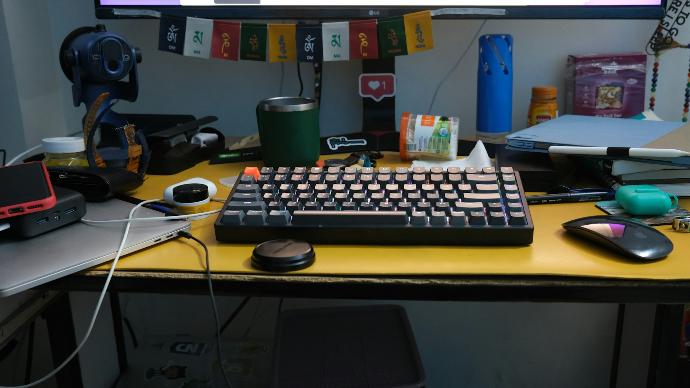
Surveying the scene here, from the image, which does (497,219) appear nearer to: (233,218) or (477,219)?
(477,219)

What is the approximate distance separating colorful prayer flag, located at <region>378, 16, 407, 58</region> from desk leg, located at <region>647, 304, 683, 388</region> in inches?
20.7

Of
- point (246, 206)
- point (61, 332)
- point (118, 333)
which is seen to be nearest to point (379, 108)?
point (246, 206)

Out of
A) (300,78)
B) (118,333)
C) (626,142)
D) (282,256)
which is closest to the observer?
(282,256)

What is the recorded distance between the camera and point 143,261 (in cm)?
57

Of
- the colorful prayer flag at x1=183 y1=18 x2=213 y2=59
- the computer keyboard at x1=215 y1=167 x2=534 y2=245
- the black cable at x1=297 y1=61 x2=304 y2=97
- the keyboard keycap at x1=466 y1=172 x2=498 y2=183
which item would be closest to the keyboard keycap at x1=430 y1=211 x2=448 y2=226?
the computer keyboard at x1=215 y1=167 x2=534 y2=245

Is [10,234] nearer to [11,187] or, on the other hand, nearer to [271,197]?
[11,187]

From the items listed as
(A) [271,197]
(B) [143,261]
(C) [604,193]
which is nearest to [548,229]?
(C) [604,193]

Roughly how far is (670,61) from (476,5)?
447mm

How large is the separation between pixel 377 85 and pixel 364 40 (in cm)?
13

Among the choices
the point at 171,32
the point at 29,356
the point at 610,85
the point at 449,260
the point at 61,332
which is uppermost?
the point at 171,32

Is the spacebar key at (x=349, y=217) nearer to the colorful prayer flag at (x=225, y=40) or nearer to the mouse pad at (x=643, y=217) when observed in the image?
the mouse pad at (x=643, y=217)

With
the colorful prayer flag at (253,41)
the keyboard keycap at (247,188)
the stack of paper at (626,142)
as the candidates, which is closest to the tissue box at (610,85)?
the stack of paper at (626,142)

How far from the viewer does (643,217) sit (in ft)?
2.15

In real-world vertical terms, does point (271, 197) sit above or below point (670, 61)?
below
